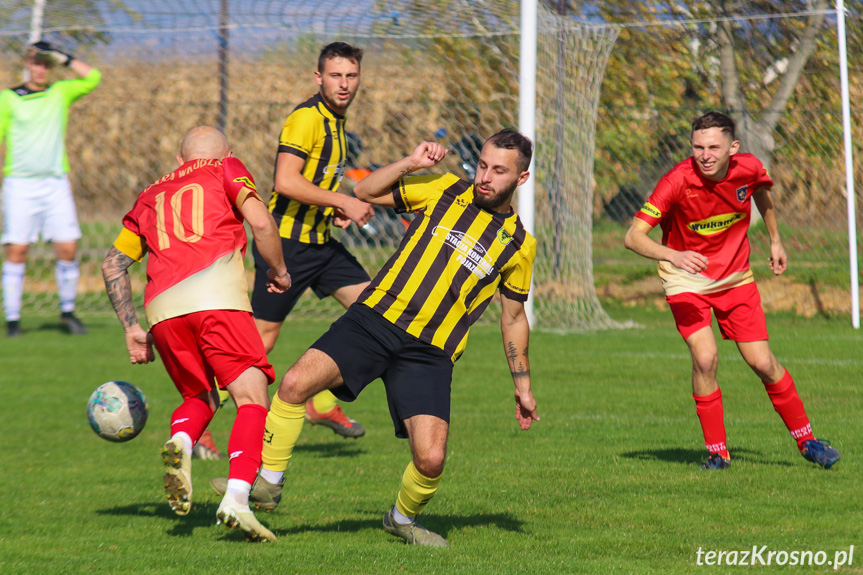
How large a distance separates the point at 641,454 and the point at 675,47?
838 centimetres

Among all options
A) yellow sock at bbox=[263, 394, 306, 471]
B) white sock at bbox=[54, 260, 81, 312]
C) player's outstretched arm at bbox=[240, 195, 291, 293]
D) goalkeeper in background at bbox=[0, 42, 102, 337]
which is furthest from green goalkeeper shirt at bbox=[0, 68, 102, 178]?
yellow sock at bbox=[263, 394, 306, 471]

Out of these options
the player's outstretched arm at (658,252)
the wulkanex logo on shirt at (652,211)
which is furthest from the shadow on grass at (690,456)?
the wulkanex logo on shirt at (652,211)

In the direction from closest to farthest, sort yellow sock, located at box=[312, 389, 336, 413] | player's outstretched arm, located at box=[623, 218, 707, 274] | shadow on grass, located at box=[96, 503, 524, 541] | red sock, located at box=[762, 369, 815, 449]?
shadow on grass, located at box=[96, 503, 524, 541]
player's outstretched arm, located at box=[623, 218, 707, 274]
red sock, located at box=[762, 369, 815, 449]
yellow sock, located at box=[312, 389, 336, 413]

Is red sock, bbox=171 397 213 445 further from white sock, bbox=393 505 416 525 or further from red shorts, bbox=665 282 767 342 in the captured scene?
red shorts, bbox=665 282 767 342

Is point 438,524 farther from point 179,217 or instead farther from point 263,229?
point 179,217

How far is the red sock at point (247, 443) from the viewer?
13.7 feet

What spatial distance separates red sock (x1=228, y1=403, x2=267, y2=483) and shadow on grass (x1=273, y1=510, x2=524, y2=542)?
0.47m

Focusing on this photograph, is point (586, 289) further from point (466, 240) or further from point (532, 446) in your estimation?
point (466, 240)

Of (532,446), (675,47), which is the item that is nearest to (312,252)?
(532,446)

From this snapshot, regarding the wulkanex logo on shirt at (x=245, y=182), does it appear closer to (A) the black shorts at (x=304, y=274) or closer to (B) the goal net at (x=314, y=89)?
(A) the black shorts at (x=304, y=274)

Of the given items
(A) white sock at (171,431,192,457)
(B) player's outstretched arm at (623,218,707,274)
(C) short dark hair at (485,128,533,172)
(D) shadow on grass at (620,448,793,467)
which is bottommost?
(D) shadow on grass at (620,448,793,467)

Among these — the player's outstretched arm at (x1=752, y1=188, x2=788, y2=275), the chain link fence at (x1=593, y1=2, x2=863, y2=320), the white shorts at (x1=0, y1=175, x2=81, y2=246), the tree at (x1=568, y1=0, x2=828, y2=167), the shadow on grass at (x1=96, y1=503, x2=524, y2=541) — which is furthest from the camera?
the tree at (x1=568, y1=0, x2=828, y2=167)

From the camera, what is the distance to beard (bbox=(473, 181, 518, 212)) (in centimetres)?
441

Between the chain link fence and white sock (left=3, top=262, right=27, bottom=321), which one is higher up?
the chain link fence
